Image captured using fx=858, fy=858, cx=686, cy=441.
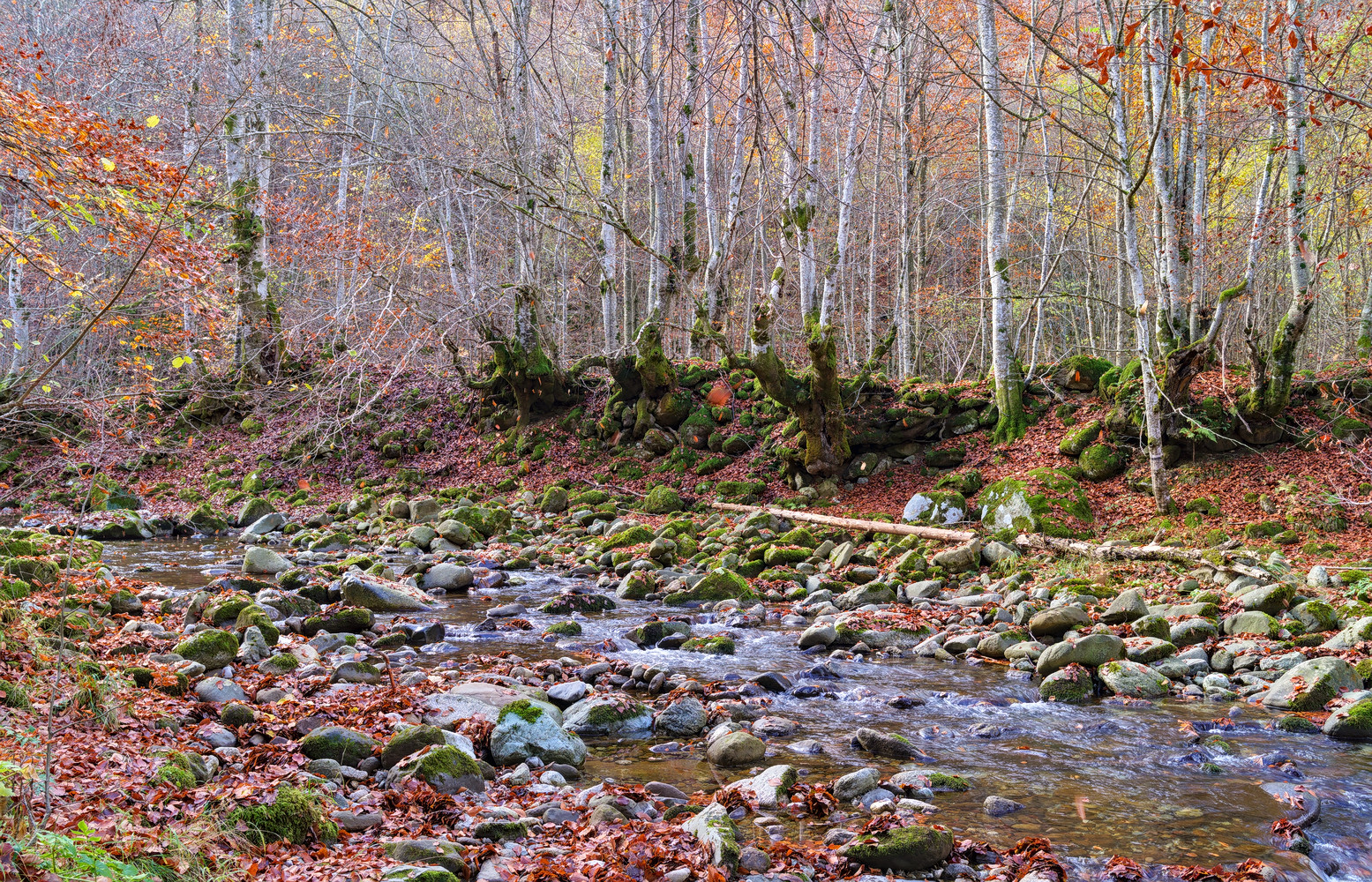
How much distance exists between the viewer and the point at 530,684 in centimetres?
600

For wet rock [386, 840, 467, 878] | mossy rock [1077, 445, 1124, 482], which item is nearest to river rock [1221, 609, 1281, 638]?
mossy rock [1077, 445, 1124, 482]

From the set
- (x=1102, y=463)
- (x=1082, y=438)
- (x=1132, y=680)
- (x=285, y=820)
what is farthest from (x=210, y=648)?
(x=1082, y=438)

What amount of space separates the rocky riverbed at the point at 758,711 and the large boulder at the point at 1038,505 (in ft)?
2.28

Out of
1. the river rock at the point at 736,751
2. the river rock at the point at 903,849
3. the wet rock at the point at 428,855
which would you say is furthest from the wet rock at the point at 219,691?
the river rock at the point at 903,849

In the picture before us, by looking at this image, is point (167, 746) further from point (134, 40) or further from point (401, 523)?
point (134, 40)

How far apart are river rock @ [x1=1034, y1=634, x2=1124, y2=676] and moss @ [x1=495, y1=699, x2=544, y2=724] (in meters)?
3.80

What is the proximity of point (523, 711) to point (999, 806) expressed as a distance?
8.43ft

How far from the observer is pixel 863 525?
36.0ft

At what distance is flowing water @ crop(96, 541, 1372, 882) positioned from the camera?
3.86 metres

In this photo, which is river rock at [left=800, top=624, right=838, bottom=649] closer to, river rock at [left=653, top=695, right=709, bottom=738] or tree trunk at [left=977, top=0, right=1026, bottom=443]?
river rock at [left=653, top=695, right=709, bottom=738]

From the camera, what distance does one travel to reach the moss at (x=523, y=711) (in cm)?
486

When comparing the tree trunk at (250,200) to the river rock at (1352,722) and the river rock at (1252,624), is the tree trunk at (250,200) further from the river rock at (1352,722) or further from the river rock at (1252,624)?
the river rock at (1352,722)

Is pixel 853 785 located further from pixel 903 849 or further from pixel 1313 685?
pixel 1313 685

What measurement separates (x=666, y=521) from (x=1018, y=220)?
14475 millimetres
